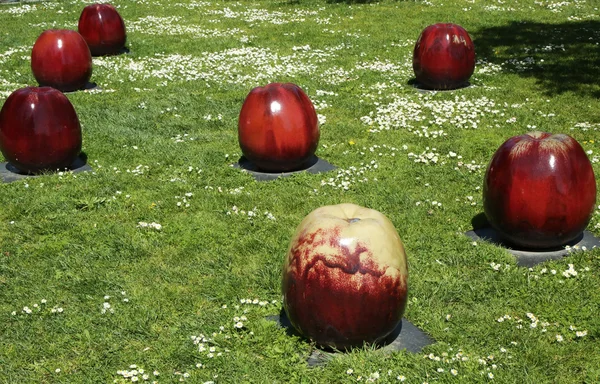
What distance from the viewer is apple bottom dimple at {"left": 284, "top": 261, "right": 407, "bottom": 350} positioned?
224 inches

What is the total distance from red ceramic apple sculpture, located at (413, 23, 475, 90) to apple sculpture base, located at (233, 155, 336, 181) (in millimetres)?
4574

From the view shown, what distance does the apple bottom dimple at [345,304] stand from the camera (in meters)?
5.68

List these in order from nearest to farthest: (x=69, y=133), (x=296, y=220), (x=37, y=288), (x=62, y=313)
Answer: (x=62, y=313) < (x=37, y=288) < (x=296, y=220) < (x=69, y=133)

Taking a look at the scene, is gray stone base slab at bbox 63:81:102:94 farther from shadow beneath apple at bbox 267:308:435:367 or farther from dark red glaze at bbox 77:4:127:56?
shadow beneath apple at bbox 267:308:435:367

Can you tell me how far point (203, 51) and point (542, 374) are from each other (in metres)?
14.9

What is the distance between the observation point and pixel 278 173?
10.4 metres

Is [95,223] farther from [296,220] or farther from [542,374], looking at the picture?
[542,374]

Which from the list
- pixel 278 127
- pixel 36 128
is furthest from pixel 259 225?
pixel 36 128

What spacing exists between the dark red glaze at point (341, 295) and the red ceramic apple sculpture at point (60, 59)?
1036 cm

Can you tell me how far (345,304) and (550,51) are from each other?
13778mm

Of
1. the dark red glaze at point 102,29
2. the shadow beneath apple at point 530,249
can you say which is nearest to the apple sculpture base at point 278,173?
the shadow beneath apple at point 530,249

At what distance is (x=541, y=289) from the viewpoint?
7.03 m

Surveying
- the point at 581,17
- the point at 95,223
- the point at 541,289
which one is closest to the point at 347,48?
the point at 581,17

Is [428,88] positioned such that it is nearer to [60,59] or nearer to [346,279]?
[60,59]
